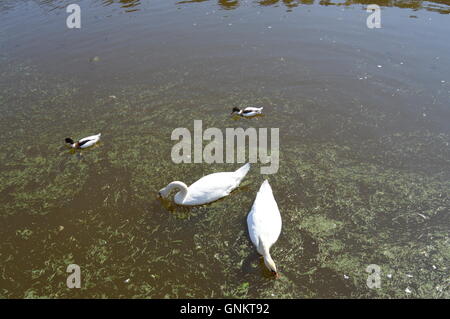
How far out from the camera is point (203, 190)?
6262 mm

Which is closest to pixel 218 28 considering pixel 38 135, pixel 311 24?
pixel 311 24

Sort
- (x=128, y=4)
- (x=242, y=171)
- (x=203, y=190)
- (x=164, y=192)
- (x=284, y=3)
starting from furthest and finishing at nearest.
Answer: (x=128, y=4)
(x=284, y=3)
(x=242, y=171)
(x=164, y=192)
(x=203, y=190)

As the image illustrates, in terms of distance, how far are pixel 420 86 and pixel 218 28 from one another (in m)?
7.92

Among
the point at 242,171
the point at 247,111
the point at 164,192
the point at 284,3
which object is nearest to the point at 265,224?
the point at 242,171

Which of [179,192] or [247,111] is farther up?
[247,111]

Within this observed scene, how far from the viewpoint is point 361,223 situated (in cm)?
589

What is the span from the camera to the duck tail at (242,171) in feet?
22.0

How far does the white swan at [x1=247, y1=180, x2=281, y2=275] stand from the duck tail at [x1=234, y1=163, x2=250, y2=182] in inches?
26.7

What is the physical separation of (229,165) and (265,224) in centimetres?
217

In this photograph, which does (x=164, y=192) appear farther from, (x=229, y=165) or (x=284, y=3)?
(x=284, y=3)

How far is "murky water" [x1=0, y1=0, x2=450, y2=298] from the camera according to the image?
17.3ft

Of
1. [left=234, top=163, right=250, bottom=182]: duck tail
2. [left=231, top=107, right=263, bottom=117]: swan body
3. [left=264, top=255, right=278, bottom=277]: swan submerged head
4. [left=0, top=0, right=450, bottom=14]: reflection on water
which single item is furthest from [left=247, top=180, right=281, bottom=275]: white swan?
[left=0, top=0, right=450, bottom=14]: reflection on water

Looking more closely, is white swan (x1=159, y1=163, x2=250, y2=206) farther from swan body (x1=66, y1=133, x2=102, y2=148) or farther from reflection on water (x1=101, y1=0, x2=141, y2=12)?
reflection on water (x1=101, y1=0, x2=141, y2=12)

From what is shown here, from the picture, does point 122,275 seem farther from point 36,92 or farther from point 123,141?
point 36,92
